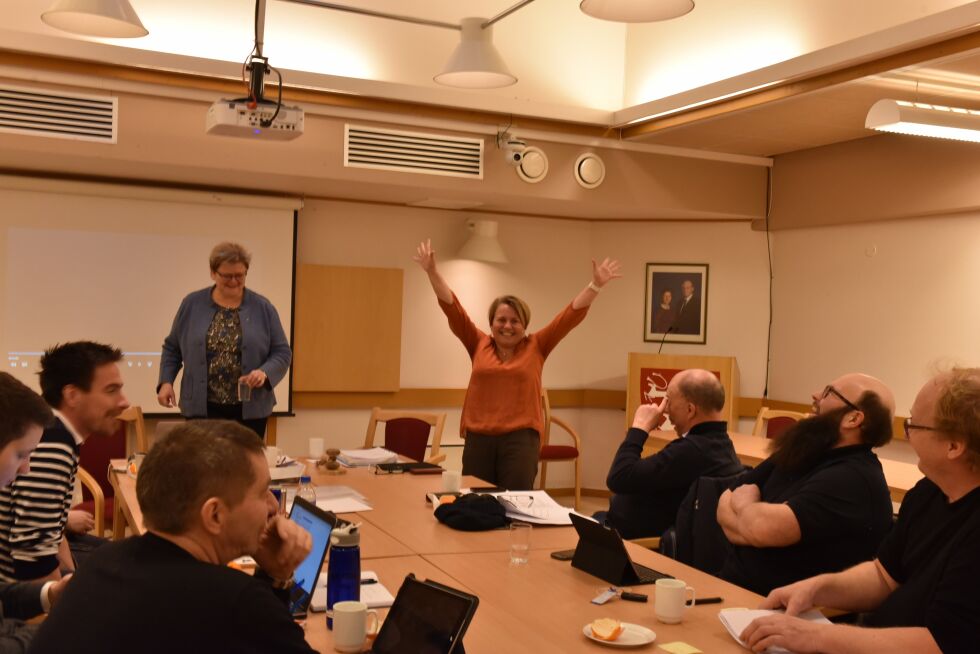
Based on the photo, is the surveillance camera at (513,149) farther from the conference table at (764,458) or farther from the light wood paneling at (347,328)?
the conference table at (764,458)

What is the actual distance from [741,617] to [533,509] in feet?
4.37

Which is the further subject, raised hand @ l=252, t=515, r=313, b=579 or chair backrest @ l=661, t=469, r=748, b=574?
chair backrest @ l=661, t=469, r=748, b=574

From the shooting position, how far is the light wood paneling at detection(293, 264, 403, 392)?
6902mm

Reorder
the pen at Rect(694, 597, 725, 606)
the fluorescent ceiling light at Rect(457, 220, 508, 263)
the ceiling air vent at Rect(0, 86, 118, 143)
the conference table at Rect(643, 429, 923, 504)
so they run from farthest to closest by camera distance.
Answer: the fluorescent ceiling light at Rect(457, 220, 508, 263) < the ceiling air vent at Rect(0, 86, 118, 143) < the conference table at Rect(643, 429, 923, 504) < the pen at Rect(694, 597, 725, 606)

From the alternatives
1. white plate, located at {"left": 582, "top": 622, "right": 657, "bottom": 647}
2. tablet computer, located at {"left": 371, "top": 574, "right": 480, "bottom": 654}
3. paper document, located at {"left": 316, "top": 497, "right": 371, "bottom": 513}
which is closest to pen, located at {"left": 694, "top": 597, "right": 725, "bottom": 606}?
white plate, located at {"left": 582, "top": 622, "right": 657, "bottom": 647}

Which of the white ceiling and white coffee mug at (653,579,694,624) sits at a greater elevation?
the white ceiling

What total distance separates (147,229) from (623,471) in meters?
4.02

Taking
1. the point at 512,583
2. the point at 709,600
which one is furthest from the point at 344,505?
the point at 709,600

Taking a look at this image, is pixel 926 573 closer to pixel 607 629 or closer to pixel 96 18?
pixel 607 629

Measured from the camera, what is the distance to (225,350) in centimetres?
475

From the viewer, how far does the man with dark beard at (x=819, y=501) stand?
288 centimetres

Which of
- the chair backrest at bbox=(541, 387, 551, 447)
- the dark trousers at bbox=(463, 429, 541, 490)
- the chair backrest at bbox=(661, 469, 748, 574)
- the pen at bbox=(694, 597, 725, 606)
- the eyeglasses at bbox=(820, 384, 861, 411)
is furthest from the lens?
the chair backrest at bbox=(541, 387, 551, 447)

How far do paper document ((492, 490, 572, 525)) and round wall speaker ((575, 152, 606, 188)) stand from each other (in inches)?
133

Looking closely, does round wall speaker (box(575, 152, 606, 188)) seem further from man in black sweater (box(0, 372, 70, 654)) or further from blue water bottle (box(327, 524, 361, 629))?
man in black sweater (box(0, 372, 70, 654))
